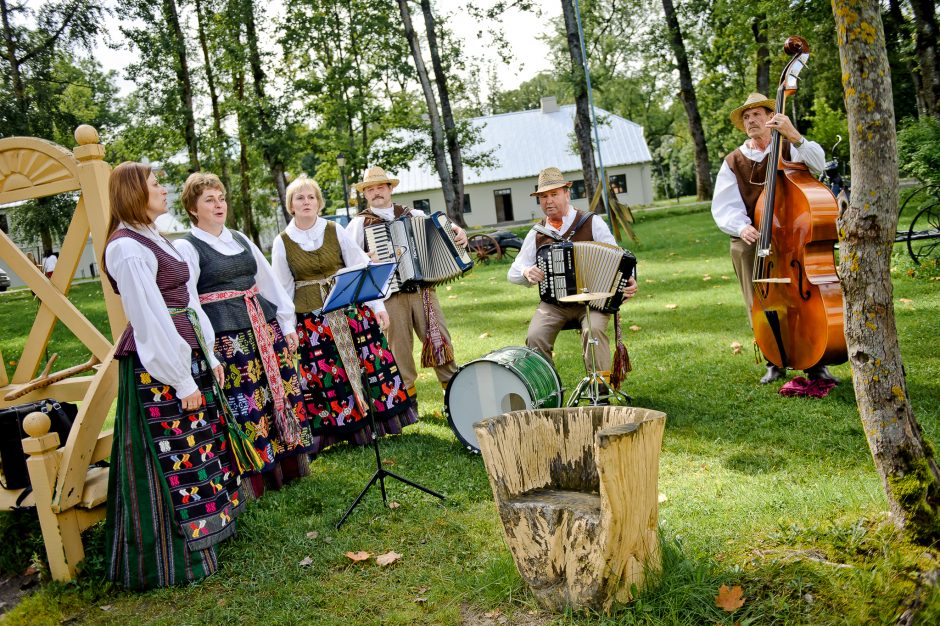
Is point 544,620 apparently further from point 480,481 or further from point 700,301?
point 700,301

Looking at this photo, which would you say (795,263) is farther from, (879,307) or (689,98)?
(689,98)

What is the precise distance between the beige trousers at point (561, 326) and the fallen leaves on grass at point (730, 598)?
9.73ft

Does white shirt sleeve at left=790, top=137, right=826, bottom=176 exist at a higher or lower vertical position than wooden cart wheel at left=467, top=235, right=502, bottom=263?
higher

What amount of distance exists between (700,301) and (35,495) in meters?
8.40

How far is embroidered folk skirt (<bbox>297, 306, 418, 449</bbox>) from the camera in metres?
6.07

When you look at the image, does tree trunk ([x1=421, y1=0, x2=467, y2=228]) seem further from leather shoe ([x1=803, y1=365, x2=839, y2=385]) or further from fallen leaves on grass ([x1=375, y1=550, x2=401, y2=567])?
fallen leaves on grass ([x1=375, y1=550, x2=401, y2=567])

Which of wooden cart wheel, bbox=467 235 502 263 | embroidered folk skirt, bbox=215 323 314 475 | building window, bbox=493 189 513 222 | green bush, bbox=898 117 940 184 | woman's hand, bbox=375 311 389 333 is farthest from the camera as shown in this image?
building window, bbox=493 189 513 222

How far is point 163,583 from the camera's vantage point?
4211 millimetres

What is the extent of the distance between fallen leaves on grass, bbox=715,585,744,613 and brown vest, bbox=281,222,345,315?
12.6 ft

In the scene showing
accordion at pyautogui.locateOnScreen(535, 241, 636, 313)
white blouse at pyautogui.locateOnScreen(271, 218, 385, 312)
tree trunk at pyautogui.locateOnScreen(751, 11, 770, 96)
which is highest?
tree trunk at pyautogui.locateOnScreen(751, 11, 770, 96)

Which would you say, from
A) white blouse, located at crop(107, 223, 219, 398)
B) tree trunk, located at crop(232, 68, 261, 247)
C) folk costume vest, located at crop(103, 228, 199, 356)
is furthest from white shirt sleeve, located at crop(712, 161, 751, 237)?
tree trunk, located at crop(232, 68, 261, 247)

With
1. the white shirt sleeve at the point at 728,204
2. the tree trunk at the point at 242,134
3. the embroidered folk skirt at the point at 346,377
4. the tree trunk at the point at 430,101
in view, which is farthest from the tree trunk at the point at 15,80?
the white shirt sleeve at the point at 728,204

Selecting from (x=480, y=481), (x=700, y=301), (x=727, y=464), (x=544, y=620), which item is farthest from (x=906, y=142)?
(x=544, y=620)

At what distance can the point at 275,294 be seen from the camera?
18.1 ft
